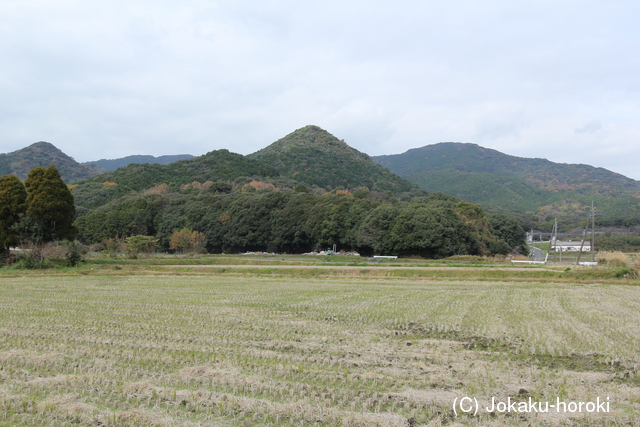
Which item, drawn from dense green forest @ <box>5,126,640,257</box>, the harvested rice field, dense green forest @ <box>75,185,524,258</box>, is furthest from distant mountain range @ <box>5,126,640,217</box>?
the harvested rice field

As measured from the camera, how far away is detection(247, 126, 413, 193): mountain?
140 m

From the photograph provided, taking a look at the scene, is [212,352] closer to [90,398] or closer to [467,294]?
[90,398]

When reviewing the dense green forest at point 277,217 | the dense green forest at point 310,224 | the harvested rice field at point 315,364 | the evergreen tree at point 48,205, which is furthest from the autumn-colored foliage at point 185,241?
the harvested rice field at point 315,364

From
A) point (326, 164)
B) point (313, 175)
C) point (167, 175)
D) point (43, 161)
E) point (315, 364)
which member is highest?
point (43, 161)

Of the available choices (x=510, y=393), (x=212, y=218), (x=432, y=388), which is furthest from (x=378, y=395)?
(x=212, y=218)

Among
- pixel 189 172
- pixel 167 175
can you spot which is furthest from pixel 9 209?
pixel 189 172

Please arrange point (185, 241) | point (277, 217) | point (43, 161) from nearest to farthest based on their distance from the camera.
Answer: point (185, 241) → point (277, 217) → point (43, 161)

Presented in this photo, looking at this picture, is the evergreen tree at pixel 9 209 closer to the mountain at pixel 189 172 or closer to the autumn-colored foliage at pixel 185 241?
the autumn-colored foliage at pixel 185 241

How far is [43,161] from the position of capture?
172m

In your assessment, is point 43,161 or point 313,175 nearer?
point 313,175

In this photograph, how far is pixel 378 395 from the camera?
6355mm

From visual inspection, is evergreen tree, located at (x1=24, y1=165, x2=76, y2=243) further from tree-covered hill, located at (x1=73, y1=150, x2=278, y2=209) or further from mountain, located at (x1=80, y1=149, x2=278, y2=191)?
mountain, located at (x1=80, y1=149, x2=278, y2=191)

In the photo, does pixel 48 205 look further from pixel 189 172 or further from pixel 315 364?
pixel 189 172

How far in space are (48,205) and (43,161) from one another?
163471 mm
